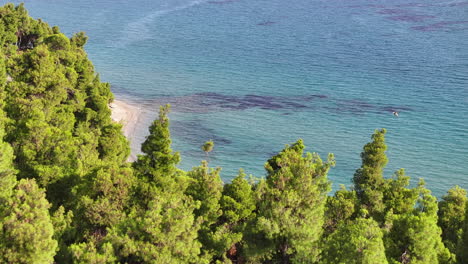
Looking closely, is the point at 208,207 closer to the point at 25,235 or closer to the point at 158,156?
the point at 158,156

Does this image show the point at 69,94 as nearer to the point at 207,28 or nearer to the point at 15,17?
the point at 15,17

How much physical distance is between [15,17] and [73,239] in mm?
69651

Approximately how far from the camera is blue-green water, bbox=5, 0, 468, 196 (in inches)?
2914

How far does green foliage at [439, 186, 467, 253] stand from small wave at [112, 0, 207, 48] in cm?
11332

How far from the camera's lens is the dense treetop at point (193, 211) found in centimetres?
2734

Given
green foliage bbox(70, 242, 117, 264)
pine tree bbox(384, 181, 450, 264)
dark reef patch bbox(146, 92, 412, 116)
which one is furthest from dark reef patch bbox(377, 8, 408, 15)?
green foliage bbox(70, 242, 117, 264)

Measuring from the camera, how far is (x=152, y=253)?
2725 centimetres

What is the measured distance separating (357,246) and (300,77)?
8316 centimetres

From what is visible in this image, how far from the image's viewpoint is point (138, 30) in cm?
15488

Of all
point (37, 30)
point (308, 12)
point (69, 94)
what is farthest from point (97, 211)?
point (308, 12)

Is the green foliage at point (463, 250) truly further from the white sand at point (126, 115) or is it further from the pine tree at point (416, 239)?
the white sand at point (126, 115)

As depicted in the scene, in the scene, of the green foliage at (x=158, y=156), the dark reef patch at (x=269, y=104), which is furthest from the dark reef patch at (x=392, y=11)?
the green foliage at (x=158, y=156)

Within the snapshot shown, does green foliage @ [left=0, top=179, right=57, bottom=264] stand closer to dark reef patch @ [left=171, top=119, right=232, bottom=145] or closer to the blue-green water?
the blue-green water

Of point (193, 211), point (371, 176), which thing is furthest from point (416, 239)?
point (193, 211)
